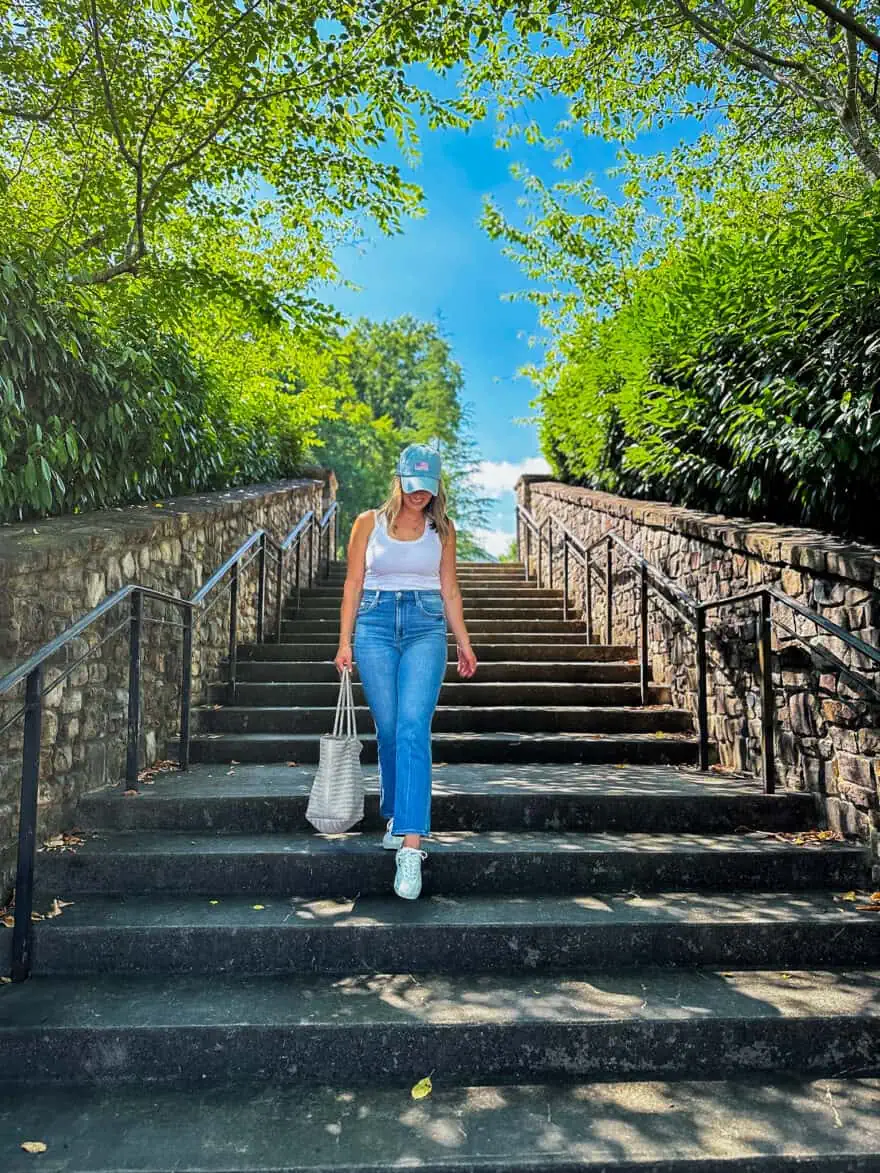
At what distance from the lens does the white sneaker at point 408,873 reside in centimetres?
313

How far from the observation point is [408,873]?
10.3 feet

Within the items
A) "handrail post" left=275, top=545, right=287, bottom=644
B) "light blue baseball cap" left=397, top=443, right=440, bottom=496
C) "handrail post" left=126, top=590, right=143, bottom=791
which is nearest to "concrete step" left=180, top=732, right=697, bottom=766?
"handrail post" left=126, top=590, right=143, bottom=791

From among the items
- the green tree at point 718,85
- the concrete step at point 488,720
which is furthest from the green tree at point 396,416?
the concrete step at point 488,720

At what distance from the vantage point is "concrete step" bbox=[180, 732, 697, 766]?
4621mm

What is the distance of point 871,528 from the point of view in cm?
395

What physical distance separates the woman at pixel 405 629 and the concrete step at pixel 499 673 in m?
2.46

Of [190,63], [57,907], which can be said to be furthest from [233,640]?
[190,63]

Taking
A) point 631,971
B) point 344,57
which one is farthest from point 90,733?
point 344,57

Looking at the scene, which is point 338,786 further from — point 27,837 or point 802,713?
point 802,713

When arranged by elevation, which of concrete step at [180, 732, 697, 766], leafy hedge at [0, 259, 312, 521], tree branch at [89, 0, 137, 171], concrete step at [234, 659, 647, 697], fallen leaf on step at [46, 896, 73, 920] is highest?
tree branch at [89, 0, 137, 171]

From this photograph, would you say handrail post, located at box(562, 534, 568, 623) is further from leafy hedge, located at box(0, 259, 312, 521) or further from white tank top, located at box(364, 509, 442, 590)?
white tank top, located at box(364, 509, 442, 590)

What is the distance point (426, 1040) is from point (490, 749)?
2.34 m

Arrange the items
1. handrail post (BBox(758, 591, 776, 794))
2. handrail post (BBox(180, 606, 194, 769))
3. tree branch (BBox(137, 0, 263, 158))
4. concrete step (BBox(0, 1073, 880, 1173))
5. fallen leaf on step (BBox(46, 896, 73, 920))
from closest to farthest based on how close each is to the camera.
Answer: concrete step (BBox(0, 1073, 880, 1173)), fallen leaf on step (BBox(46, 896, 73, 920)), handrail post (BBox(758, 591, 776, 794)), handrail post (BBox(180, 606, 194, 769)), tree branch (BBox(137, 0, 263, 158))

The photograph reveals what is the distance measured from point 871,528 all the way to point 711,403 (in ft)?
5.24
